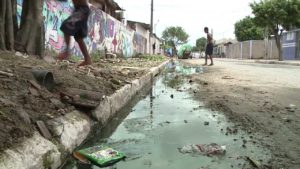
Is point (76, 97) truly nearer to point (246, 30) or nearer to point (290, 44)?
point (290, 44)

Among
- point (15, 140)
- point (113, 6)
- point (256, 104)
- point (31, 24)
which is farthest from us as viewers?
point (113, 6)

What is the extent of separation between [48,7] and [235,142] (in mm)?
8152

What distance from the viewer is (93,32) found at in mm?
15688

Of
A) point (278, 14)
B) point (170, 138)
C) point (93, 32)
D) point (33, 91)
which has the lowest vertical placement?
point (170, 138)

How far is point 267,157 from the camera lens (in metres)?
3.24

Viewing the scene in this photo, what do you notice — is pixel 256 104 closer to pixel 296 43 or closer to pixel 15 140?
pixel 15 140

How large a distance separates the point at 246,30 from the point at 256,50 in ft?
59.9

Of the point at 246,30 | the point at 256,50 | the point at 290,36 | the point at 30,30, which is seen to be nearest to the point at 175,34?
the point at 246,30

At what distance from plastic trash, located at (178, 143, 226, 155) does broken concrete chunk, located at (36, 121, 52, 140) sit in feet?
3.73

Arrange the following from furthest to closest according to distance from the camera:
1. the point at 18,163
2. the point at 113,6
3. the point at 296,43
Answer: the point at 296,43
the point at 113,6
the point at 18,163

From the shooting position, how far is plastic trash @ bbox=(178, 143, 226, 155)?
3.42 m

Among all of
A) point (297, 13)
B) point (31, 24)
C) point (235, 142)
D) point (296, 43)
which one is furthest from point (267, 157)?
point (296, 43)

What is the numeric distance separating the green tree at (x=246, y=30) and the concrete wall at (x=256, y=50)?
12.3 ft

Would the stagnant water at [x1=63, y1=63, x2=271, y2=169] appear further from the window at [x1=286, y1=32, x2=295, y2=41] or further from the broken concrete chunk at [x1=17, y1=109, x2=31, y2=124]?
the window at [x1=286, y1=32, x2=295, y2=41]
